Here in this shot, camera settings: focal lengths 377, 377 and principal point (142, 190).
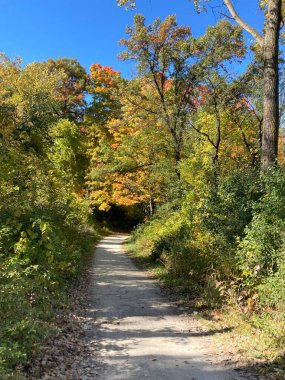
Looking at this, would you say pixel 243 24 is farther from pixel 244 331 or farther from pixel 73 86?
pixel 73 86

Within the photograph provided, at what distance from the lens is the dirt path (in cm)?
532

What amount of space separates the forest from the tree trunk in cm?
3

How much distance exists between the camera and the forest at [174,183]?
5762 mm

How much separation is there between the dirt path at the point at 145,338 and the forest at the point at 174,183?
0.85m

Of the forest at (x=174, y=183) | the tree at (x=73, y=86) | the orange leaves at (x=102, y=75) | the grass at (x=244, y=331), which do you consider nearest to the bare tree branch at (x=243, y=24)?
the forest at (x=174, y=183)

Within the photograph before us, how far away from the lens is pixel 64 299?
900cm

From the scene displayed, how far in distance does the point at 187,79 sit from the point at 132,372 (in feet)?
58.3

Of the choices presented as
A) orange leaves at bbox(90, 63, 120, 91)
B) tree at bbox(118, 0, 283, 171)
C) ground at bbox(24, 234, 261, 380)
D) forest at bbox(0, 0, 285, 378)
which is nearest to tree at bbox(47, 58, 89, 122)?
orange leaves at bbox(90, 63, 120, 91)

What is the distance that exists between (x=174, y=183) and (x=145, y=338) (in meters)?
13.5

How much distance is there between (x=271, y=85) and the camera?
9875 millimetres

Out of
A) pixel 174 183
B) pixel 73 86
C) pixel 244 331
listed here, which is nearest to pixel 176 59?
pixel 174 183

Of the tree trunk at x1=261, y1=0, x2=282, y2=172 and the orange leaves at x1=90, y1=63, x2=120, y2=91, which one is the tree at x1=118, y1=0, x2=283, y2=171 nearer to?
the tree trunk at x1=261, y1=0, x2=282, y2=172

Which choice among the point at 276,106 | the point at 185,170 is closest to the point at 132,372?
the point at 276,106

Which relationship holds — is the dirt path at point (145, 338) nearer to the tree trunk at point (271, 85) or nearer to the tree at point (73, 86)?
the tree trunk at point (271, 85)
